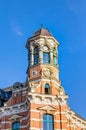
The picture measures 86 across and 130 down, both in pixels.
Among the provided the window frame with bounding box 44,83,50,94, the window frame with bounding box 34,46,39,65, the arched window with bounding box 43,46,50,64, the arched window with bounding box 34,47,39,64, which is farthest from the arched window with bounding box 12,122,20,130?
the arched window with bounding box 43,46,50,64

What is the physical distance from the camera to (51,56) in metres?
47.6

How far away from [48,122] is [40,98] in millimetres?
2950

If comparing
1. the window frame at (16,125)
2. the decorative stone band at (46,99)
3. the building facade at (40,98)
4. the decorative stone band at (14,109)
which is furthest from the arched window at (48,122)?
the window frame at (16,125)

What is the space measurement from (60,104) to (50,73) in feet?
14.4

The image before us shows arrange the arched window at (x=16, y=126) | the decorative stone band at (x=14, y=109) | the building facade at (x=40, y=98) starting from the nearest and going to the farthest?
the building facade at (x=40, y=98), the arched window at (x=16, y=126), the decorative stone band at (x=14, y=109)

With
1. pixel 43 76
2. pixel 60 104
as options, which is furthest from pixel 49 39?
pixel 60 104

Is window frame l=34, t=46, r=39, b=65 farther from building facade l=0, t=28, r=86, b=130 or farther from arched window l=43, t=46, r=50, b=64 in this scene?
arched window l=43, t=46, r=50, b=64

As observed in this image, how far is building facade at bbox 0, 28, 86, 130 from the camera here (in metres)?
42.4

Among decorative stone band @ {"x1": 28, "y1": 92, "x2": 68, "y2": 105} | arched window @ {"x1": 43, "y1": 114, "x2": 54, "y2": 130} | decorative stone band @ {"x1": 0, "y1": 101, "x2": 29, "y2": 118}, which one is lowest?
arched window @ {"x1": 43, "y1": 114, "x2": 54, "y2": 130}

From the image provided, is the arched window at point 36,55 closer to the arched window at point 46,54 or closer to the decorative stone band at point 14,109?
the arched window at point 46,54

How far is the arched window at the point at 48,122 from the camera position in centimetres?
4198

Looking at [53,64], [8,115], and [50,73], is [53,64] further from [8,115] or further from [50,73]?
[8,115]

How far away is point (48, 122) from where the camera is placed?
4231 cm

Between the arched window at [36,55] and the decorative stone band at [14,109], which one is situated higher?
the arched window at [36,55]
